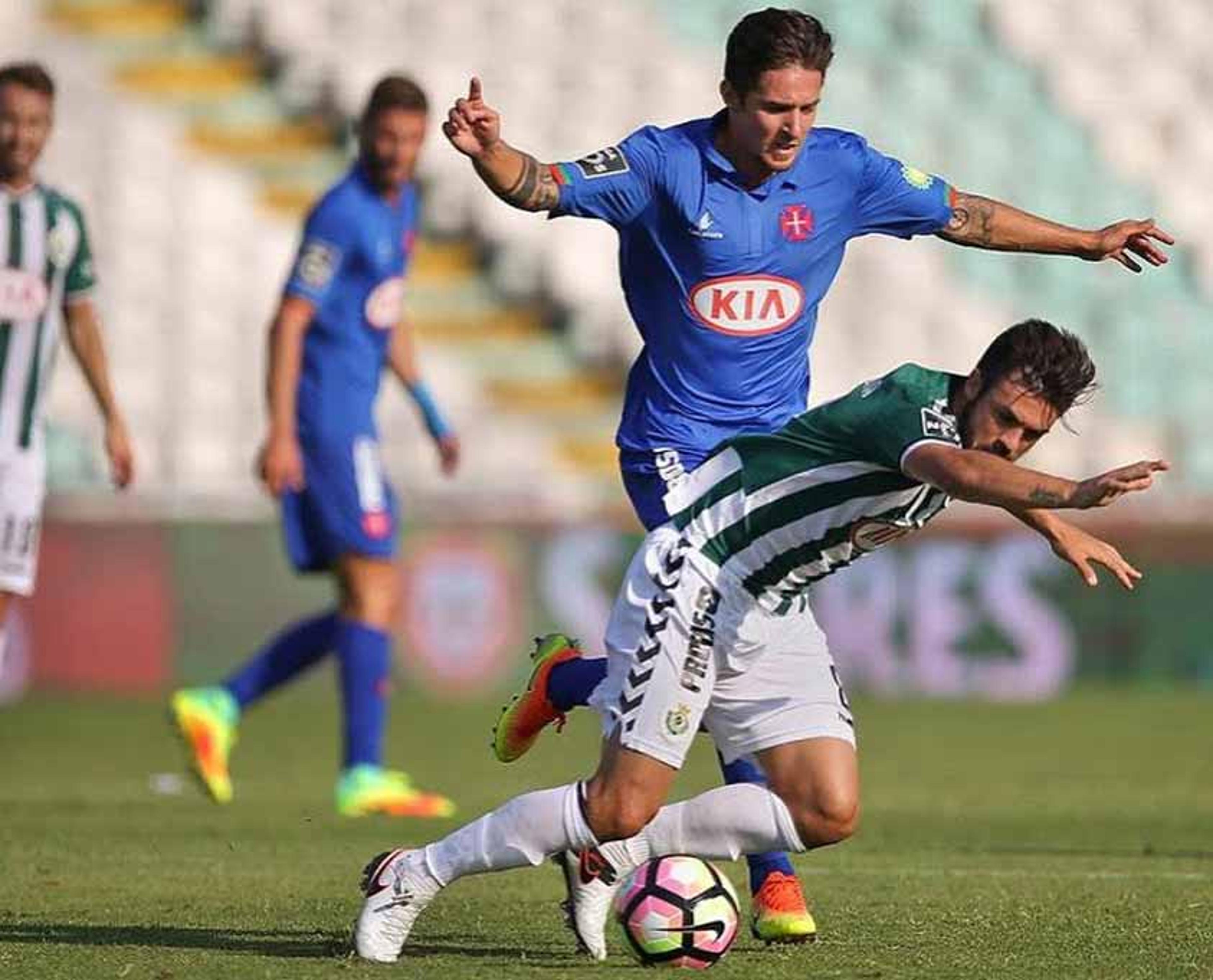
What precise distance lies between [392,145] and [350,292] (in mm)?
592

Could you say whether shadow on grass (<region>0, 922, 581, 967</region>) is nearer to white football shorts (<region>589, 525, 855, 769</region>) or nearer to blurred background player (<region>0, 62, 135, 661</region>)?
white football shorts (<region>589, 525, 855, 769</region>)

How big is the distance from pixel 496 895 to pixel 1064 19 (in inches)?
567

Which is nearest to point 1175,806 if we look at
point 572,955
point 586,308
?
point 572,955

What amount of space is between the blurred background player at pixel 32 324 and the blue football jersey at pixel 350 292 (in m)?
0.89

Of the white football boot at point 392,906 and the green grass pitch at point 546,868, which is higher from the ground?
the white football boot at point 392,906

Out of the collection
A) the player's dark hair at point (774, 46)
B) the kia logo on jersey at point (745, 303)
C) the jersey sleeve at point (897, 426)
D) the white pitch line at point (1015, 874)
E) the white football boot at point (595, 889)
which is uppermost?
the player's dark hair at point (774, 46)

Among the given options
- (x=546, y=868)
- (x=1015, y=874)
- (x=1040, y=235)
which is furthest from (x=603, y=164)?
(x=546, y=868)

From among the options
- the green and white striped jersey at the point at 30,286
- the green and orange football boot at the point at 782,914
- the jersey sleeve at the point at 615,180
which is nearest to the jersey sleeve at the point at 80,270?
the green and white striped jersey at the point at 30,286

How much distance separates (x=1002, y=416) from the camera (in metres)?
5.30

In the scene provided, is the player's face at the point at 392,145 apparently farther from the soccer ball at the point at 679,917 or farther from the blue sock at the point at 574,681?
the soccer ball at the point at 679,917

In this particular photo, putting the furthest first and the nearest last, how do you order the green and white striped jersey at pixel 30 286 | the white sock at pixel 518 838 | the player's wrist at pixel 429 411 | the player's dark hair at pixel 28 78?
the player's wrist at pixel 429 411, the green and white striped jersey at pixel 30 286, the player's dark hair at pixel 28 78, the white sock at pixel 518 838

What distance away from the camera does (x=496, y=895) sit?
7.19 meters

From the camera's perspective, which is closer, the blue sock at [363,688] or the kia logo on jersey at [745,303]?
the kia logo on jersey at [745,303]

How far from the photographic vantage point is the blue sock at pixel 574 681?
6.33m
